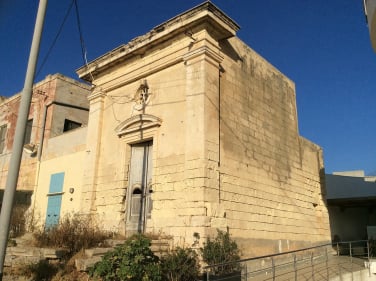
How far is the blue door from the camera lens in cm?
1168

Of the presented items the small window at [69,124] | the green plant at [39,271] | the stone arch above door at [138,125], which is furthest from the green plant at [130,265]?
the small window at [69,124]

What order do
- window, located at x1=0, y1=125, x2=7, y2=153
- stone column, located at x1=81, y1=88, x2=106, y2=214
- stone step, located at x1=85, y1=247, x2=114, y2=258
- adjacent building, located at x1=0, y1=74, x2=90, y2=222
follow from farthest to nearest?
window, located at x1=0, y1=125, x2=7, y2=153
adjacent building, located at x1=0, y1=74, x2=90, y2=222
stone column, located at x1=81, y1=88, x2=106, y2=214
stone step, located at x1=85, y1=247, x2=114, y2=258

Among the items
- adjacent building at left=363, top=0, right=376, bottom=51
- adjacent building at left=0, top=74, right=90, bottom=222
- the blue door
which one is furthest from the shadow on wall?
adjacent building at left=363, top=0, right=376, bottom=51

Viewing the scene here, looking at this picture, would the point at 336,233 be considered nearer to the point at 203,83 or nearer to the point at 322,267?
the point at 322,267

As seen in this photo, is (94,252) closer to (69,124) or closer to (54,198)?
(54,198)

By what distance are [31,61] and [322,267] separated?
9123 mm

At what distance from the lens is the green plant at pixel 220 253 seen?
22.6ft

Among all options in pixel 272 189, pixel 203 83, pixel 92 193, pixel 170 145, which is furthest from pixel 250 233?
pixel 92 193

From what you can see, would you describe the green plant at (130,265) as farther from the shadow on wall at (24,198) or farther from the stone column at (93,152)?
the shadow on wall at (24,198)

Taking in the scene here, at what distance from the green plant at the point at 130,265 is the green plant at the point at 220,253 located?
4.35 feet

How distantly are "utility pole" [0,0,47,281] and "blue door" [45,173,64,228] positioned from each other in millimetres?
7087

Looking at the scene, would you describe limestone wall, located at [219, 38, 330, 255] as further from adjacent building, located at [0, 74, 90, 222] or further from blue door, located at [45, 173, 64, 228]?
blue door, located at [45, 173, 64, 228]

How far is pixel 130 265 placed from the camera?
5.56 meters

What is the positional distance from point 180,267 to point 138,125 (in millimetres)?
4292
